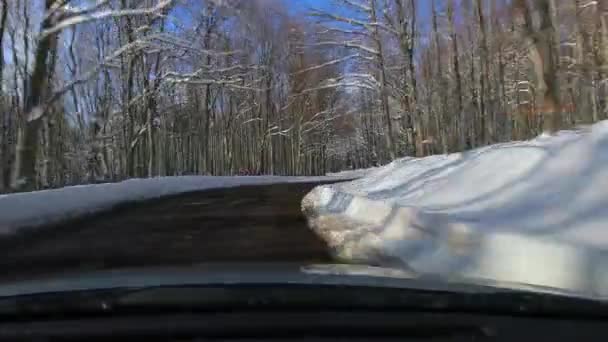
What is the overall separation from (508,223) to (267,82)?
5195cm

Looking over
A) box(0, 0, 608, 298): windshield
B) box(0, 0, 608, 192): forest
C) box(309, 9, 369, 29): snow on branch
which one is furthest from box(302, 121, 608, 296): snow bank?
box(309, 9, 369, 29): snow on branch

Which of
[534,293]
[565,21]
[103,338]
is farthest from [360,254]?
[565,21]

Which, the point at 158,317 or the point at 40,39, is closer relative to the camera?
the point at 158,317

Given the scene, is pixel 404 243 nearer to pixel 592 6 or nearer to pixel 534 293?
pixel 534 293

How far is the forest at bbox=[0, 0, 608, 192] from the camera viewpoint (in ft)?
51.8

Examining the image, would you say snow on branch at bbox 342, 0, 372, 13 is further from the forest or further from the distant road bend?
the distant road bend

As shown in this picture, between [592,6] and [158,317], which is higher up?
[592,6]

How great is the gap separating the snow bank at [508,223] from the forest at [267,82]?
586 cm

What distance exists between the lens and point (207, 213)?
1441 cm

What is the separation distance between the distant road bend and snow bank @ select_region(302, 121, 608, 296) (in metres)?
0.80

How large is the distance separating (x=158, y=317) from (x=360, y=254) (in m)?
4.91

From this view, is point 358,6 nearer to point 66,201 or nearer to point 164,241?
point 66,201

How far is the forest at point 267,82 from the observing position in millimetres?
15781

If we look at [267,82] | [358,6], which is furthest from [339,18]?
[267,82]
